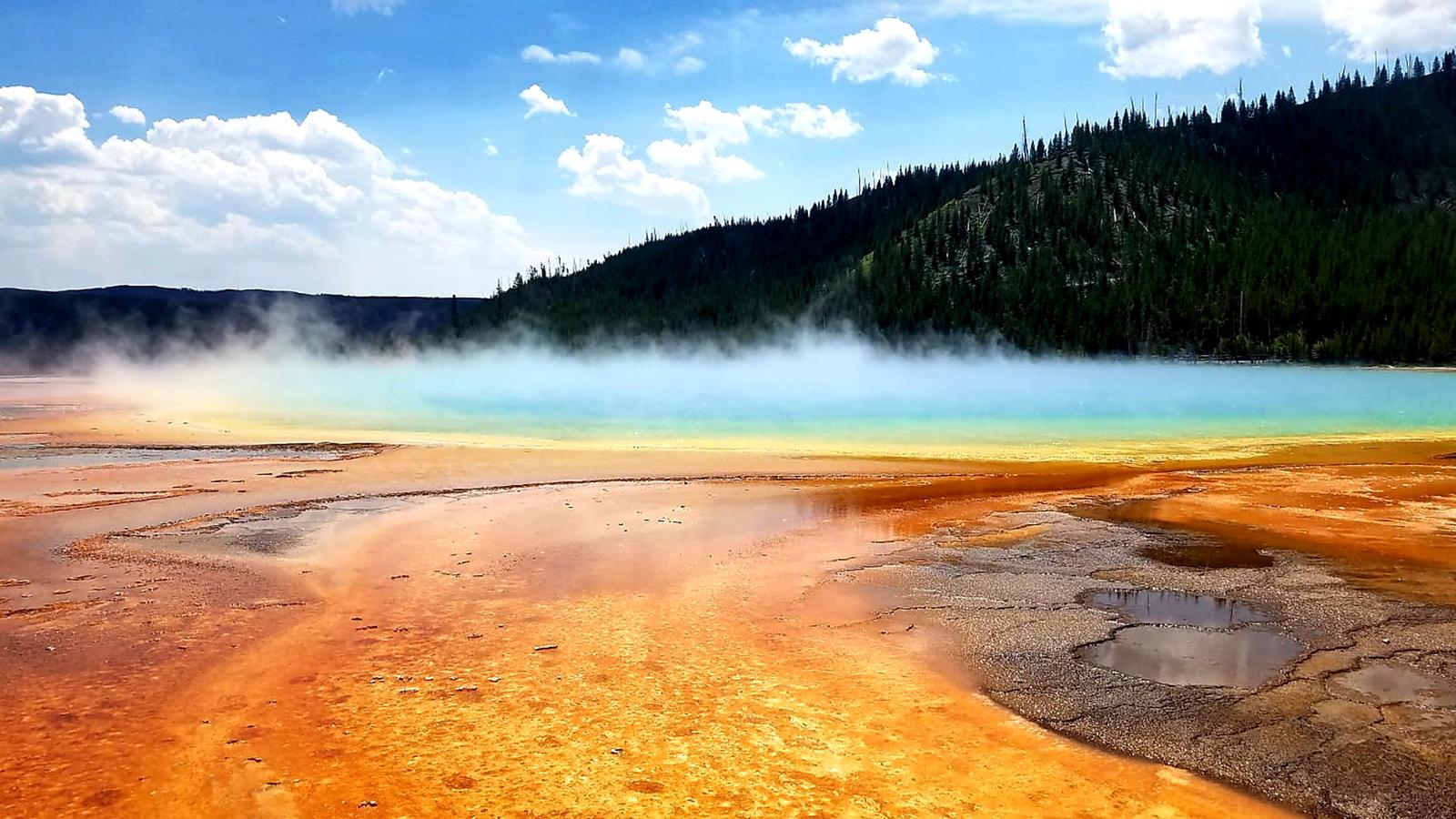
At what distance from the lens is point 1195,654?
7.25 m

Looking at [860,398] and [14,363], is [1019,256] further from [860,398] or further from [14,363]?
[14,363]

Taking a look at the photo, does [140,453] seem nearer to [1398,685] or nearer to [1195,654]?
[1195,654]

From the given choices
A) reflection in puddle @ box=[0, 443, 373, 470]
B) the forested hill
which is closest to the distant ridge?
the forested hill

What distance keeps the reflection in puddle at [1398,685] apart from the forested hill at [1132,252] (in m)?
102

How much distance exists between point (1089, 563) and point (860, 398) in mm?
38162

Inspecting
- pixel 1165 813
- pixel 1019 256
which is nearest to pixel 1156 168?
pixel 1019 256

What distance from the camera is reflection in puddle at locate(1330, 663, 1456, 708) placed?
6129 millimetres

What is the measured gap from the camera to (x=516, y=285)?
18025 cm

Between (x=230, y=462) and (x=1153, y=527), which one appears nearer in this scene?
(x=1153, y=527)

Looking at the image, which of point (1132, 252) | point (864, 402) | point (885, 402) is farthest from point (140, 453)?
point (1132, 252)

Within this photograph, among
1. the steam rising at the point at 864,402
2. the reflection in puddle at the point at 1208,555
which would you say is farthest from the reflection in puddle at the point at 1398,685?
the steam rising at the point at 864,402

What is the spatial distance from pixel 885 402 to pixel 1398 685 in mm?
38691

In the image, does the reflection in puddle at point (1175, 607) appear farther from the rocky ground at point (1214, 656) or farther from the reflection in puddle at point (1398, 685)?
the reflection in puddle at point (1398, 685)

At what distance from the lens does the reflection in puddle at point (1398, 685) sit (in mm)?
6129
